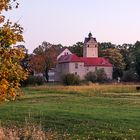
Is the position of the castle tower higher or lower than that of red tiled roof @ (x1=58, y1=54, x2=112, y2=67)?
higher

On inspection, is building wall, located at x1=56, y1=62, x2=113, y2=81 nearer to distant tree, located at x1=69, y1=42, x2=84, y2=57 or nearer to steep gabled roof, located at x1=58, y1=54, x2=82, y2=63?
steep gabled roof, located at x1=58, y1=54, x2=82, y2=63

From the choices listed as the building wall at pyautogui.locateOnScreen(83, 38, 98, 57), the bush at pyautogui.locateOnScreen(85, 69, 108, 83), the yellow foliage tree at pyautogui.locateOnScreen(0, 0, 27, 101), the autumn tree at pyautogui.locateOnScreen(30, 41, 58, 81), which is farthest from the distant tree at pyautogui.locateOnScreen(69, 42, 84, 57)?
the yellow foliage tree at pyautogui.locateOnScreen(0, 0, 27, 101)

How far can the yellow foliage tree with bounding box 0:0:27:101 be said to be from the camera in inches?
423

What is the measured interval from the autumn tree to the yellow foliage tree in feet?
394

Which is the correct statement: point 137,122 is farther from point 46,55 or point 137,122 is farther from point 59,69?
point 59,69

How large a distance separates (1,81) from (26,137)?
6.87ft

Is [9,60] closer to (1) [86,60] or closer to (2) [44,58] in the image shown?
(2) [44,58]

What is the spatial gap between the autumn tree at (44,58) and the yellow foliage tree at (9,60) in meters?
120

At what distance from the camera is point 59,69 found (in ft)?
500

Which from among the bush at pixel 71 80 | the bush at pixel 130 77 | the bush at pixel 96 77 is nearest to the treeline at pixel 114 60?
the bush at pixel 130 77

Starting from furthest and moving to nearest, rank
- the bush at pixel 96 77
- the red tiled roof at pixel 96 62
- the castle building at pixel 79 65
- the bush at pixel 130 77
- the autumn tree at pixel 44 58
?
the red tiled roof at pixel 96 62 < the castle building at pixel 79 65 < the autumn tree at pixel 44 58 < the bush at pixel 130 77 < the bush at pixel 96 77

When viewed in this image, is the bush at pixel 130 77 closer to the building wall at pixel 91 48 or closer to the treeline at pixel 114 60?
the treeline at pixel 114 60

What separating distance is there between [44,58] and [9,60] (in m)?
125

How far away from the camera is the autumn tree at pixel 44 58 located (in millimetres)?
132875
